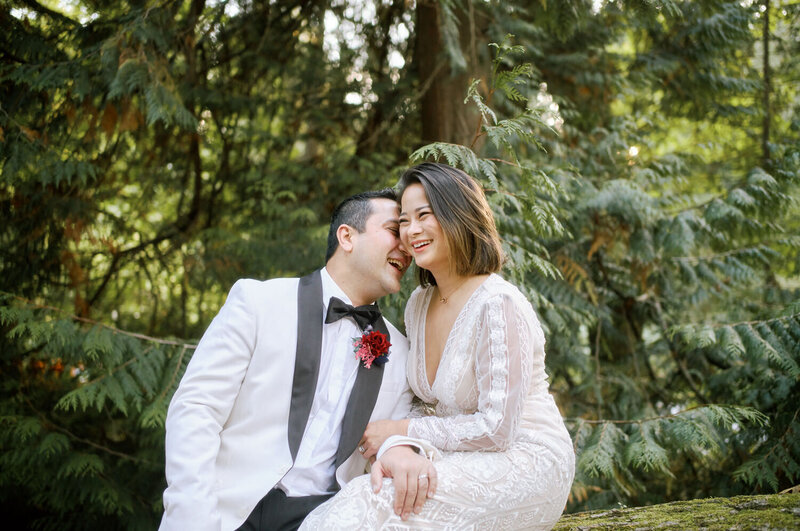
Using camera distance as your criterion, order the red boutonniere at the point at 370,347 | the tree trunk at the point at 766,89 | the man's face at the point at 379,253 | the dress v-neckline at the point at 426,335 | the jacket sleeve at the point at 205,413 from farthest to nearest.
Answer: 1. the tree trunk at the point at 766,89
2. the man's face at the point at 379,253
3. the red boutonniere at the point at 370,347
4. the dress v-neckline at the point at 426,335
5. the jacket sleeve at the point at 205,413

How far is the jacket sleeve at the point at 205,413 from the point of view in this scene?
87.0 inches

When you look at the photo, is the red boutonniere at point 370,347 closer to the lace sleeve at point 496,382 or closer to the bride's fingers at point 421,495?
the lace sleeve at point 496,382

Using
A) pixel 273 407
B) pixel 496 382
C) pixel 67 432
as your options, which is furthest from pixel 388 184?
pixel 67 432

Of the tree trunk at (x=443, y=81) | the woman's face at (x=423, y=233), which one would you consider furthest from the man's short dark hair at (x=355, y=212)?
the tree trunk at (x=443, y=81)

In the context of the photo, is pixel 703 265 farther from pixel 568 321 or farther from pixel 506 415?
pixel 506 415

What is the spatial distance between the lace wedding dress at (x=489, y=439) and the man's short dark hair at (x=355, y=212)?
0.75m

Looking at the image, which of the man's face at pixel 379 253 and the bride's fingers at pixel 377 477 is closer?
the bride's fingers at pixel 377 477

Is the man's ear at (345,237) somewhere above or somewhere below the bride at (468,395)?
above

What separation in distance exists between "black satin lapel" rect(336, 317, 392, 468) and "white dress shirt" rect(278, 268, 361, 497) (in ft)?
0.18

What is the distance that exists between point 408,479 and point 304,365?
696 mm

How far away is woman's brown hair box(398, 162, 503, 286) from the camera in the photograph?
8.27ft

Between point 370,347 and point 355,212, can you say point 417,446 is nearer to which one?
point 370,347

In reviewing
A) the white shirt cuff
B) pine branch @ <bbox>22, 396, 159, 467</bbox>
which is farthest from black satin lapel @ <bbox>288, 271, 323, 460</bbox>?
pine branch @ <bbox>22, 396, 159, 467</bbox>

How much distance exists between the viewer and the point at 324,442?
100 inches
